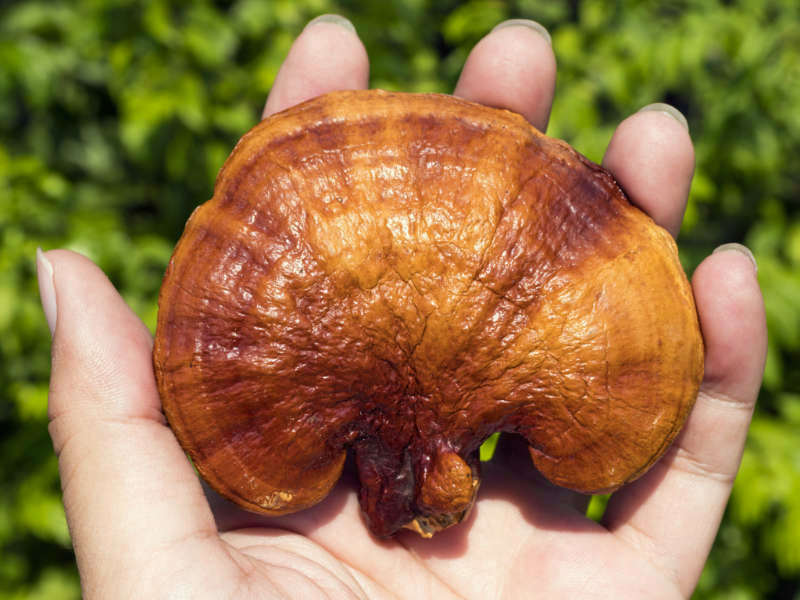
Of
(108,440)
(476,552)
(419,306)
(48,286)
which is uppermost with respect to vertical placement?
(48,286)

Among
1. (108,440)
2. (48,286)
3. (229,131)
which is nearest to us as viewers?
(108,440)

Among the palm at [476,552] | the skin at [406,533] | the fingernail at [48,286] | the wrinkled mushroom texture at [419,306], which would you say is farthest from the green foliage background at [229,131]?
the wrinkled mushroom texture at [419,306]

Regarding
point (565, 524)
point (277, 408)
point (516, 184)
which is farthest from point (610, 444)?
point (277, 408)

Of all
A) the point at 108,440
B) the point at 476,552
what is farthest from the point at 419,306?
the point at 476,552

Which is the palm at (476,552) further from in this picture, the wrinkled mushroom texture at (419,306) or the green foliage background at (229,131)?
the green foliage background at (229,131)

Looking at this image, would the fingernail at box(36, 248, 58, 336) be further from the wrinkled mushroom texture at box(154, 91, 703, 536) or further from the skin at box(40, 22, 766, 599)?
the wrinkled mushroom texture at box(154, 91, 703, 536)

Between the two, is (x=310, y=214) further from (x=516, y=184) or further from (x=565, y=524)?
(x=565, y=524)

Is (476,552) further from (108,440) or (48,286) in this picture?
(48,286)
